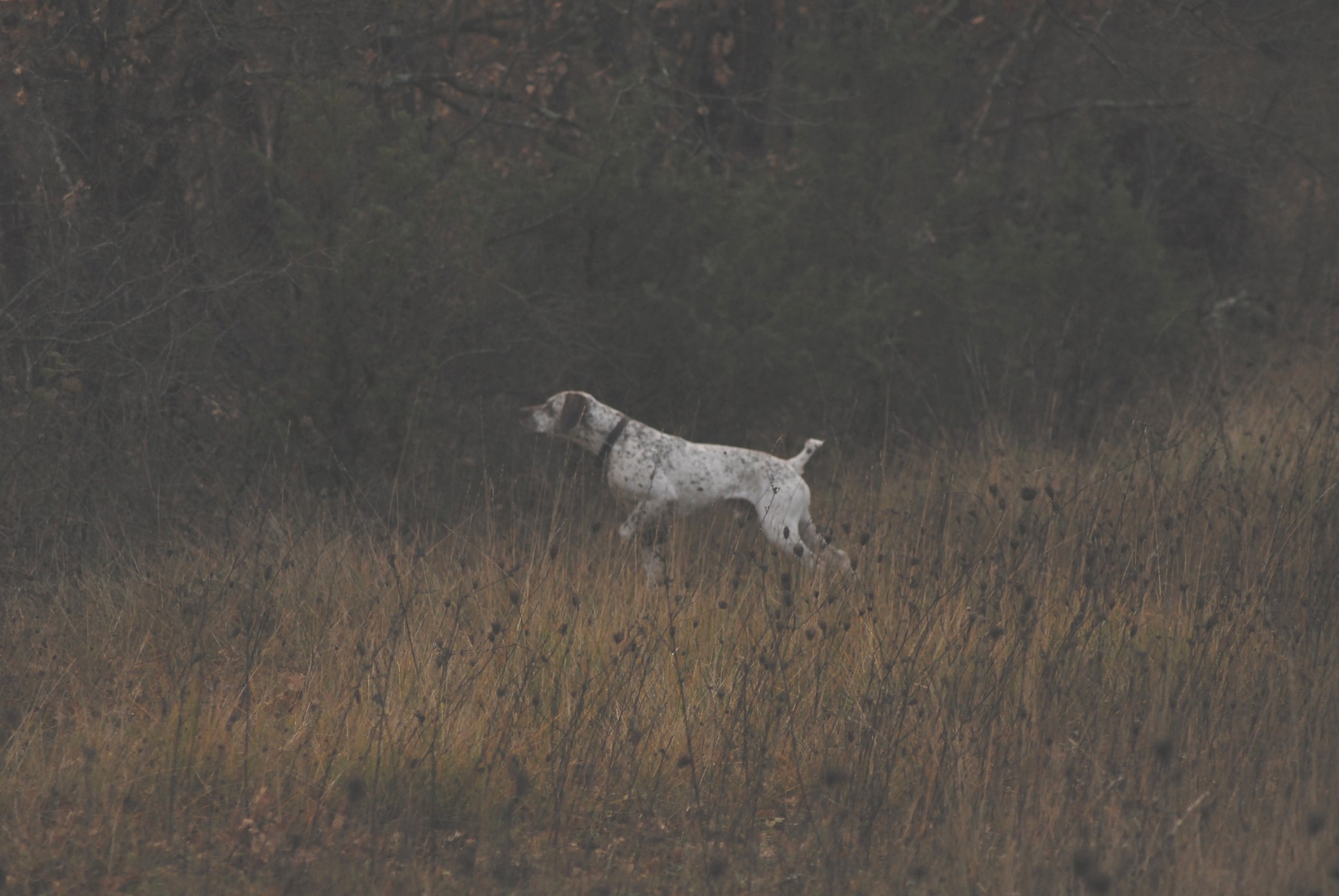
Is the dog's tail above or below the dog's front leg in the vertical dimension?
above

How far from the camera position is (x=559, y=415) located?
704 centimetres

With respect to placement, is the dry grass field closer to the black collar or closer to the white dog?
the white dog

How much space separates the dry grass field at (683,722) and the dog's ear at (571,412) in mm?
1020

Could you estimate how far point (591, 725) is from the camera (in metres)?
4.18

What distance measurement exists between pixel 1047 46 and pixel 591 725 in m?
12.7

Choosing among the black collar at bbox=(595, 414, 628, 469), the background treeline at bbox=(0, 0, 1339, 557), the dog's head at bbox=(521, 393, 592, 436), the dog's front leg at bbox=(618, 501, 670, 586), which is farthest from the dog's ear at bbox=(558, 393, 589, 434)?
the background treeline at bbox=(0, 0, 1339, 557)

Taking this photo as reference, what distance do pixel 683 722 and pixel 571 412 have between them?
2.82 m

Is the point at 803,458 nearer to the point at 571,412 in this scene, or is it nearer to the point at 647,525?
the point at 647,525

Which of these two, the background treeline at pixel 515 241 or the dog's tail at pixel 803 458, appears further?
the background treeline at pixel 515 241

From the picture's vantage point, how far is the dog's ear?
6.97 meters

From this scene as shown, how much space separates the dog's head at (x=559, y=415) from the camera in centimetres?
698

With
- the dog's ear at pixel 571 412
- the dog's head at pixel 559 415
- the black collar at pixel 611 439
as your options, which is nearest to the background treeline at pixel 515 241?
the dog's head at pixel 559 415

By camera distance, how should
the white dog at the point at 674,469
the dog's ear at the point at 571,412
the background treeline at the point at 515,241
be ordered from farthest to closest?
the background treeline at the point at 515,241 → the dog's ear at the point at 571,412 → the white dog at the point at 674,469

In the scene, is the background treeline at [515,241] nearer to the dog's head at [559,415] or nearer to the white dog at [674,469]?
the dog's head at [559,415]
